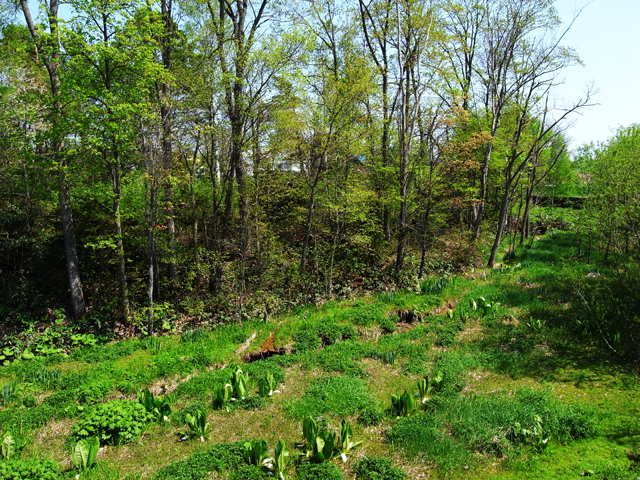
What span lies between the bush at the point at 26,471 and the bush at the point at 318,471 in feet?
8.39

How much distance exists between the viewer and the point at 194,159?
12953 mm

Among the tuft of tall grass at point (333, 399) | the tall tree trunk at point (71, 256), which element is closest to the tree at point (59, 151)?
the tall tree trunk at point (71, 256)

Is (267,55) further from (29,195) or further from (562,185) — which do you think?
(562,185)

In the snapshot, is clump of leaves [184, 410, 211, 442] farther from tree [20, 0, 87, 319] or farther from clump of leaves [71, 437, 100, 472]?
tree [20, 0, 87, 319]

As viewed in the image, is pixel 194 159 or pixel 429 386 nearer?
pixel 429 386

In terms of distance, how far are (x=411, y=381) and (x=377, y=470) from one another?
255cm

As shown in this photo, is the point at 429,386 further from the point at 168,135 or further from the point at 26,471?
the point at 168,135

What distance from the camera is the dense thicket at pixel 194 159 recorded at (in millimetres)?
9016

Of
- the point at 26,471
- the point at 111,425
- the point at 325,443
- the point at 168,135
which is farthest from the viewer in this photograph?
the point at 168,135

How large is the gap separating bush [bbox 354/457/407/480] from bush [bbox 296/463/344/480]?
0.86 ft

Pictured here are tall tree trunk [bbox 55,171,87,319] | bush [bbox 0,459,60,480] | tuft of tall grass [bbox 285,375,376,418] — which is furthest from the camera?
tall tree trunk [bbox 55,171,87,319]

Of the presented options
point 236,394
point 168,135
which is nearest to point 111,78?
point 168,135

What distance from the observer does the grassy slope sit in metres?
4.50

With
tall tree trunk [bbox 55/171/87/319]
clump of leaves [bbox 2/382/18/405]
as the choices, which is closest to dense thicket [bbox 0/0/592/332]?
tall tree trunk [bbox 55/171/87/319]
